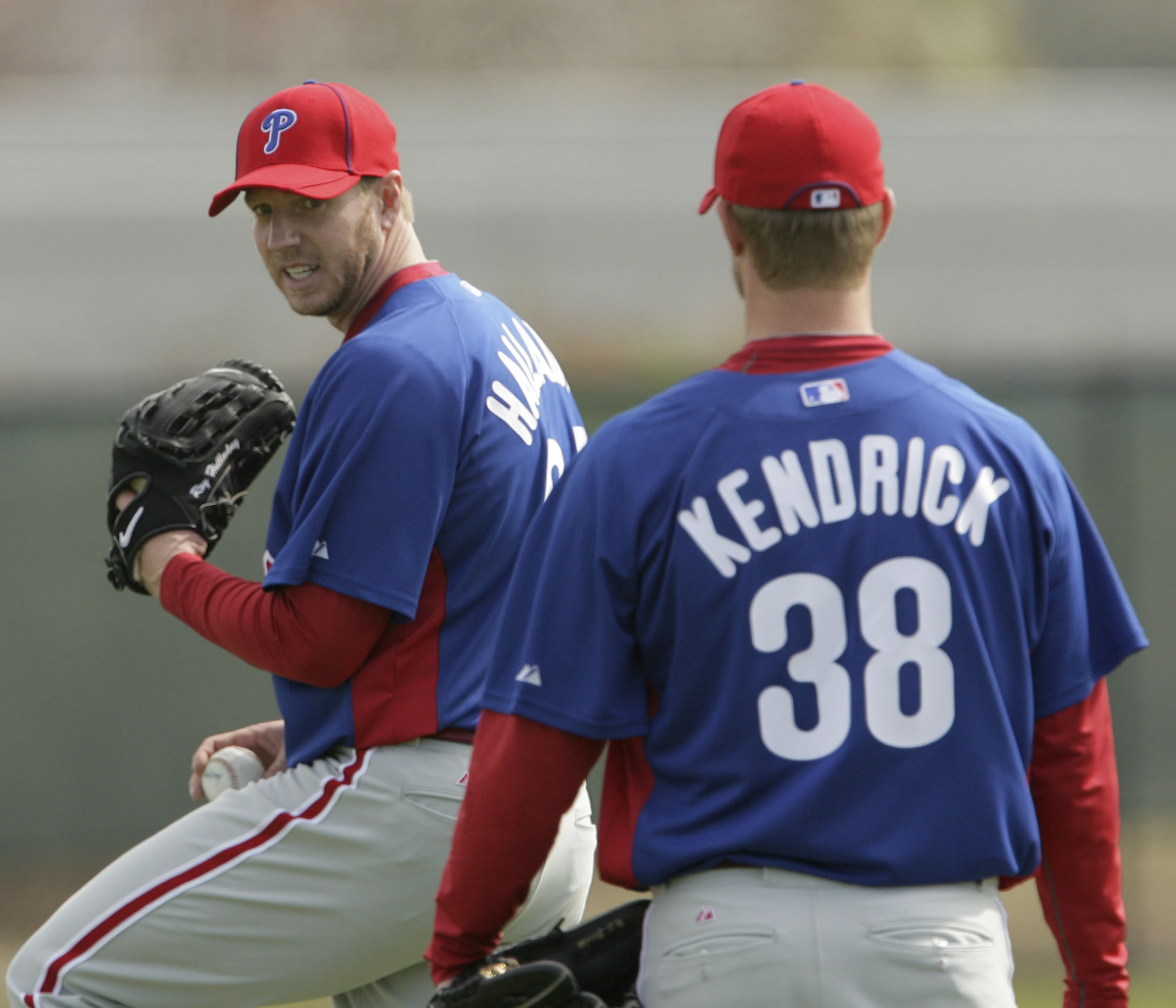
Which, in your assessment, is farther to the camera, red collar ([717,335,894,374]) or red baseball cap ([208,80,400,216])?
red baseball cap ([208,80,400,216])

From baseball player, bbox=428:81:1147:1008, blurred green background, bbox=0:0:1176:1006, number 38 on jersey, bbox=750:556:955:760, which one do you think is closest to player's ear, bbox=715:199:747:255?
baseball player, bbox=428:81:1147:1008

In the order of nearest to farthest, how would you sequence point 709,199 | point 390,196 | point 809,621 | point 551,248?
point 809,621, point 709,199, point 390,196, point 551,248

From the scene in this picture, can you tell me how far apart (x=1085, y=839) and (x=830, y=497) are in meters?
0.63

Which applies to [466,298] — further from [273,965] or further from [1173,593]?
[1173,593]

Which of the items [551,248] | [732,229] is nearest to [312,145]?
[732,229]

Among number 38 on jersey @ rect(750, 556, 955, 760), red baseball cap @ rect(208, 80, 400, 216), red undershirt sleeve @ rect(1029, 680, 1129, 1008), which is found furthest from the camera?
red baseball cap @ rect(208, 80, 400, 216)

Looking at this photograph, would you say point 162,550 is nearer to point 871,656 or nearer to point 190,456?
point 190,456

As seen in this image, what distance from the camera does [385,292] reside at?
119 inches

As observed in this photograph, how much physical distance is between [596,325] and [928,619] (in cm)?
700

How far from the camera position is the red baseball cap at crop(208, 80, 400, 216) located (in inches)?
116

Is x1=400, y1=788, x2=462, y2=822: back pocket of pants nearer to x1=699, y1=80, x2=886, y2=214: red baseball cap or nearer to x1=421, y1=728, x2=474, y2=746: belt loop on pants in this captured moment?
x1=421, y1=728, x2=474, y2=746: belt loop on pants

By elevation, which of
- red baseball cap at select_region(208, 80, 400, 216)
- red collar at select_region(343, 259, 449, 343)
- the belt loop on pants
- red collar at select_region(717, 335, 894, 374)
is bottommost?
the belt loop on pants

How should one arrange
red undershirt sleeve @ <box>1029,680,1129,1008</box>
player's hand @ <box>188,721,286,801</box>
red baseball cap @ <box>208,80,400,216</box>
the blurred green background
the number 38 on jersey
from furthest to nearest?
the blurred green background → player's hand @ <box>188,721,286,801</box> → red baseball cap @ <box>208,80,400,216</box> → red undershirt sleeve @ <box>1029,680,1129,1008</box> → the number 38 on jersey

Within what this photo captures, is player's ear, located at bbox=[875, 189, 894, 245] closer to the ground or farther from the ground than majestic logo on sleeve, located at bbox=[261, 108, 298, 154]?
closer to the ground
